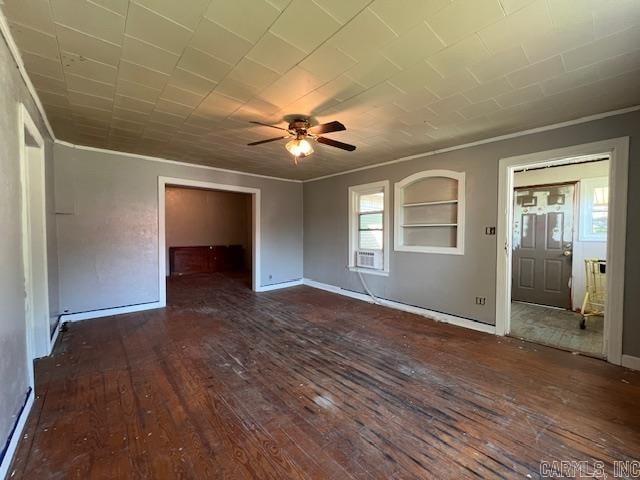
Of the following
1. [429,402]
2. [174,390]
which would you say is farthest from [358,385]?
[174,390]

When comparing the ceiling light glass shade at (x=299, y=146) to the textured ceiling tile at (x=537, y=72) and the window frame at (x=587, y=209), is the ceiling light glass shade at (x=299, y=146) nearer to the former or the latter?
the textured ceiling tile at (x=537, y=72)

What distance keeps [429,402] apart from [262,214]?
15.4 feet

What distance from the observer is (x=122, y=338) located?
3.33m

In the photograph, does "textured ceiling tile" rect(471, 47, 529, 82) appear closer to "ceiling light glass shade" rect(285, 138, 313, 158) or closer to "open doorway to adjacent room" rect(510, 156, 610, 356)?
"ceiling light glass shade" rect(285, 138, 313, 158)

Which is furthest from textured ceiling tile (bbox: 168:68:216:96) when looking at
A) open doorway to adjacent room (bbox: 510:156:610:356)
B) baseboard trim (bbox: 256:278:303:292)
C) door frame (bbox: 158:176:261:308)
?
open doorway to adjacent room (bbox: 510:156:610:356)

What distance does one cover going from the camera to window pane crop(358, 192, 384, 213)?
508 centimetres

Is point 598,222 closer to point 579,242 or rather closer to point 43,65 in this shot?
point 579,242

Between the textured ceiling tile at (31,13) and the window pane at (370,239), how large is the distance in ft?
14.9

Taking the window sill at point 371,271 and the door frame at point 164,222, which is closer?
the door frame at point 164,222

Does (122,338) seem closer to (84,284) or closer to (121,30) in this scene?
(84,284)

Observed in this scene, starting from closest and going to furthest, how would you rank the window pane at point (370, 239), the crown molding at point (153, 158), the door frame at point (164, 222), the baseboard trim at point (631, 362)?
the baseboard trim at point (631, 362) → the crown molding at point (153, 158) → the door frame at point (164, 222) → the window pane at point (370, 239)

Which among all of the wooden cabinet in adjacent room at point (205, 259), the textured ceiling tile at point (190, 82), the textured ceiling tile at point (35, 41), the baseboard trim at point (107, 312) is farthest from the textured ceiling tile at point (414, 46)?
the wooden cabinet in adjacent room at point (205, 259)

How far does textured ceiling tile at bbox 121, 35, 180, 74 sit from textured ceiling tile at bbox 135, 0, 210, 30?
0.34 m

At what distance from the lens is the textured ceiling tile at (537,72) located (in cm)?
190
